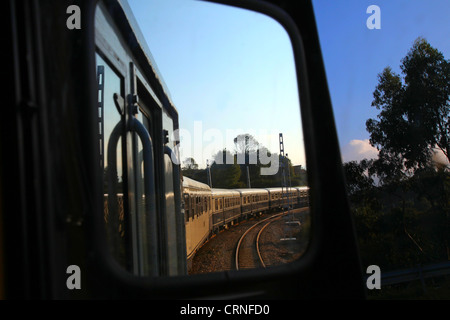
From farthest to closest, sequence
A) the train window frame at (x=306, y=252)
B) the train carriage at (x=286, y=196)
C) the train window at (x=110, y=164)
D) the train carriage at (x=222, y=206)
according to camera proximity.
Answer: the train carriage at (x=222, y=206) → the train carriage at (x=286, y=196) → the train window at (x=110, y=164) → the train window frame at (x=306, y=252)

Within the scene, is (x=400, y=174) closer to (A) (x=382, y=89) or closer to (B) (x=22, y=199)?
(A) (x=382, y=89)

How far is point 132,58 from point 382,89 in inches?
251

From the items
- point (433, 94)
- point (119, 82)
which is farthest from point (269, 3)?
point (433, 94)

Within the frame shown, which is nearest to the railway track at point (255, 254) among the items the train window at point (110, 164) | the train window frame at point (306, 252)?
the train window frame at point (306, 252)

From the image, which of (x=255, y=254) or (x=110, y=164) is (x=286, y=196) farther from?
(x=110, y=164)

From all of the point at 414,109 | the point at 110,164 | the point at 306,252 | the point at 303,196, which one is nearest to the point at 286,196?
the point at 303,196

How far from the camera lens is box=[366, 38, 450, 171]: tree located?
7.14 meters

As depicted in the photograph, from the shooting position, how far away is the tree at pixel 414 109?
281 inches

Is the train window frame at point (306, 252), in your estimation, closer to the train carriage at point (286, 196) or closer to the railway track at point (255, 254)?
the train carriage at point (286, 196)

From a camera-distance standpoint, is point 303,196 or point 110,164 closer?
point 110,164

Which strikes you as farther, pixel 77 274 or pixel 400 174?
pixel 400 174

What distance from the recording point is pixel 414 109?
7.41 meters

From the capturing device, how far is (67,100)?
1.09 meters

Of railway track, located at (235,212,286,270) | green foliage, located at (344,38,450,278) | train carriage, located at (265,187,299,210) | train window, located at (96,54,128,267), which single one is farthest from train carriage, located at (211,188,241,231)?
train window, located at (96,54,128,267)
